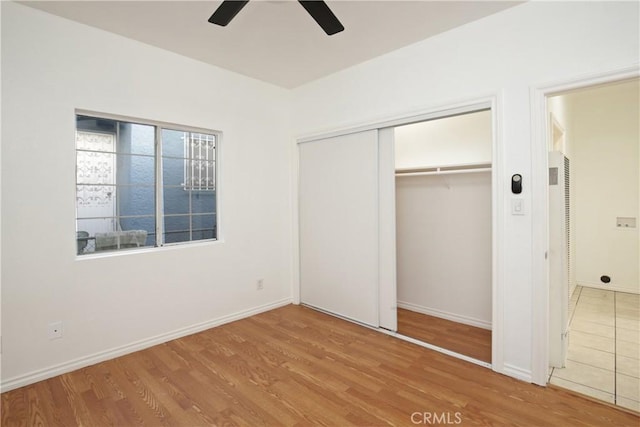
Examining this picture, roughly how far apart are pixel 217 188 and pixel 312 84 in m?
1.66

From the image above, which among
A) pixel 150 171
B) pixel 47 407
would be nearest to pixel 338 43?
pixel 150 171

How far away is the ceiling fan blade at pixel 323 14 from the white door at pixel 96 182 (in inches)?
82.3

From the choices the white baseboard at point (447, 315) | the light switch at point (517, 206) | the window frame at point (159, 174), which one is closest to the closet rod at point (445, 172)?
the light switch at point (517, 206)

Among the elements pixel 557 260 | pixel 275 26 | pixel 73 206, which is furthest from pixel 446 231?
pixel 73 206

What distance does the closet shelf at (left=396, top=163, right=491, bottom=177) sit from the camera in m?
3.16

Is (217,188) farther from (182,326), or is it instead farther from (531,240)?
(531,240)

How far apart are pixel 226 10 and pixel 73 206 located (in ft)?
6.22

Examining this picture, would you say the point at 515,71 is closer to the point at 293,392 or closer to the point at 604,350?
the point at 604,350

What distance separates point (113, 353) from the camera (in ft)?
8.81

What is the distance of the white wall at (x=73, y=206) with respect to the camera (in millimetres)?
2273

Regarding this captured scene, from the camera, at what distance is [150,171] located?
3086 millimetres

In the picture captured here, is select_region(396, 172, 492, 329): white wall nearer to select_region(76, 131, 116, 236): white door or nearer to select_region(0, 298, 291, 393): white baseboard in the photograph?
select_region(0, 298, 291, 393): white baseboard

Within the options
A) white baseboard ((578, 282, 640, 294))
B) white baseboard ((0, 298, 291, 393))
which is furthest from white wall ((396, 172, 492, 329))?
white baseboard ((578, 282, 640, 294))

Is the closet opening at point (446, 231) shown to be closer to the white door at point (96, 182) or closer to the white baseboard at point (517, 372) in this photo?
the white baseboard at point (517, 372)
